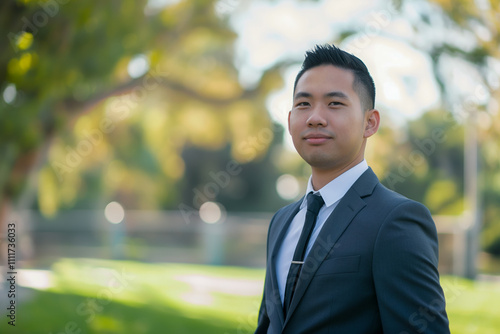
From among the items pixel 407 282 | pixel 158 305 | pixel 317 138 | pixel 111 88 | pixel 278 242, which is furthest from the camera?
pixel 111 88

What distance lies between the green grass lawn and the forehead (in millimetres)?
5364

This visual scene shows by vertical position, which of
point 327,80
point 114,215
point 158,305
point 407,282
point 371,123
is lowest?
point 407,282

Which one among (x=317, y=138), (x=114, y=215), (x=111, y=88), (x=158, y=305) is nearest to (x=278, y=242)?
(x=317, y=138)

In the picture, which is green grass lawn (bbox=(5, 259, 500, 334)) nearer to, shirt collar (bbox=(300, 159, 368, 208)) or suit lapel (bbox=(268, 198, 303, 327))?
suit lapel (bbox=(268, 198, 303, 327))

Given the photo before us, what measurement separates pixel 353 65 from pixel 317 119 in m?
0.25

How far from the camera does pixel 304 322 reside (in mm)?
1847

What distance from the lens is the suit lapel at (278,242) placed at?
2.01m

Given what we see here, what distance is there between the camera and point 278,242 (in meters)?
2.20

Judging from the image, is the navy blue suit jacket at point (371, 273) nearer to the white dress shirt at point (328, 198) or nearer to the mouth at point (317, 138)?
the white dress shirt at point (328, 198)

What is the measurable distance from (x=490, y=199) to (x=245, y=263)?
13.0 meters

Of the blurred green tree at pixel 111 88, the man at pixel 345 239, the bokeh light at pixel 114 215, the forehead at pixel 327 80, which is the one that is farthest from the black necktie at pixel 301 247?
the bokeh light at pixel 114 215

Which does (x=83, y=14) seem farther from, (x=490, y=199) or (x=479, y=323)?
(x=490, y=199)

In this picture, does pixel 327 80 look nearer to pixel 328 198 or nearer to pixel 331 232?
pixel 328 198

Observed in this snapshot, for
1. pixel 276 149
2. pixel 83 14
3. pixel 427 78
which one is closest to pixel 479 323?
pixel 427 78
